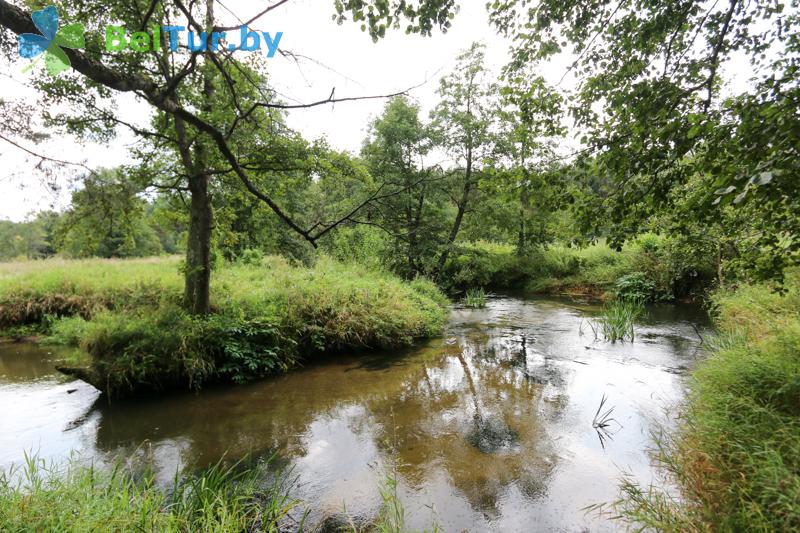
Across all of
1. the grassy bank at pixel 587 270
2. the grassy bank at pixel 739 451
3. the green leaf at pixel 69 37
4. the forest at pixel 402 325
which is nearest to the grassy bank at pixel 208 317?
the forest at pixel 402 325

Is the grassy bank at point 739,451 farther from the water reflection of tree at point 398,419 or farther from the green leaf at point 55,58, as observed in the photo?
the green leaf at point 55,58

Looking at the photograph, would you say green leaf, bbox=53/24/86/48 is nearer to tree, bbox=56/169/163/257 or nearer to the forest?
the forest

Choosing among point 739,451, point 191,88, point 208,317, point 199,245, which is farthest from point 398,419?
point 191,88

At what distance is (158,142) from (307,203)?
14.7 metres

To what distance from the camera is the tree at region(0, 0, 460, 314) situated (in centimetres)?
286

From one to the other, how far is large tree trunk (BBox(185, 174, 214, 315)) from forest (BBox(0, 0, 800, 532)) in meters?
0.04

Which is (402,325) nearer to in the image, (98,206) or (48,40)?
(98,206)

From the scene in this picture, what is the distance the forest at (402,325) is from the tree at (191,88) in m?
0.04

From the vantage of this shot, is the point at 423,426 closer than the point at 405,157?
Yes

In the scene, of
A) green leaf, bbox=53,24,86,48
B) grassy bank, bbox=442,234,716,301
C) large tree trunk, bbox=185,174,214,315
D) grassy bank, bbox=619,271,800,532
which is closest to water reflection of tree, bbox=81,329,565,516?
grassy bank, bbox=619,271,800,532

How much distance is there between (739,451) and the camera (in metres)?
3.28

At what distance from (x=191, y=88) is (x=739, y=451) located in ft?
29.4

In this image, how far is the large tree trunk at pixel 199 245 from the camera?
7223mm

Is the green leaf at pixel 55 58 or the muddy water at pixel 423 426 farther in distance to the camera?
the muddy water at pixel 423 426
